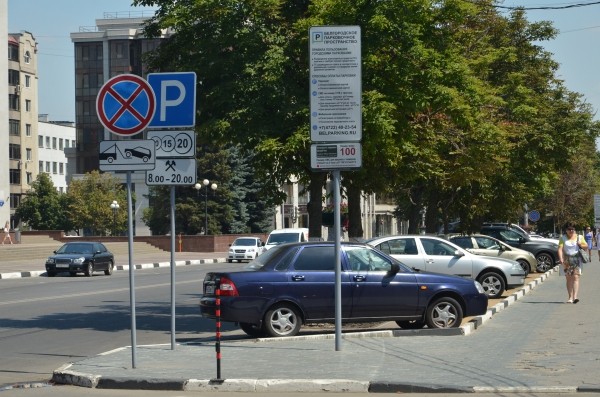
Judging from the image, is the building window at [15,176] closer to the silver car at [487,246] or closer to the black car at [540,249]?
the black car at [540,249]

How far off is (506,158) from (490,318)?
705 inches

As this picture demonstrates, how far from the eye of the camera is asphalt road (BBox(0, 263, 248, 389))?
1562 centimetres

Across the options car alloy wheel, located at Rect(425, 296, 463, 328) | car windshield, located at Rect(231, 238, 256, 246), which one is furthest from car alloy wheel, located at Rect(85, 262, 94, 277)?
car alloy wheel, located at Rect(425, 296, 463, 328)

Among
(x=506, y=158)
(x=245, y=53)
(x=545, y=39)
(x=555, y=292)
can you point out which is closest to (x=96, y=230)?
(x=545, y=39)

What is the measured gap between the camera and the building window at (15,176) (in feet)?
371

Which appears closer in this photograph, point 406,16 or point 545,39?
point 406,16

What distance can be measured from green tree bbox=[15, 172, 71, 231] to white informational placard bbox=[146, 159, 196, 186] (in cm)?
9158

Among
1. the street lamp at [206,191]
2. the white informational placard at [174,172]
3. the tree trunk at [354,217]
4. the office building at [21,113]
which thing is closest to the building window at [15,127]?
the office building at [21,113]

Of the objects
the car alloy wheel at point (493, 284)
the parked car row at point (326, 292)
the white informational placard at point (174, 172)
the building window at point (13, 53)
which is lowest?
the car alloy wheel at point (493, 284)

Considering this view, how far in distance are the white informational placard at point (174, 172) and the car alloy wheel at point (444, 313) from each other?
5372 millimetres

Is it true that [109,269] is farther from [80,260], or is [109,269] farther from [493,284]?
[493,284]

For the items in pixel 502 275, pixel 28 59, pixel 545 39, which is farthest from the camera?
pixel 28 59

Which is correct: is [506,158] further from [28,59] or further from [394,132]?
[28,59]

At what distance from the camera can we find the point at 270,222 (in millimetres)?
93562
